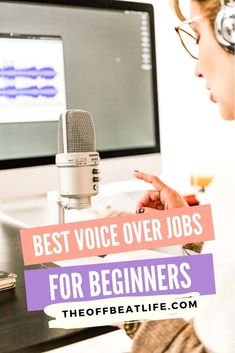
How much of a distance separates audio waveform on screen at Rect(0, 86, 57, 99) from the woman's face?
0.30 meters

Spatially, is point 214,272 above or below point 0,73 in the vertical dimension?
below

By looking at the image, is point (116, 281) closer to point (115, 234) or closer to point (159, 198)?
point (115, 234)

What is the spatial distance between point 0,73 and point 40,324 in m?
0.37

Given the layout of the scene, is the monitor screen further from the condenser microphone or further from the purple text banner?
the purple text banner

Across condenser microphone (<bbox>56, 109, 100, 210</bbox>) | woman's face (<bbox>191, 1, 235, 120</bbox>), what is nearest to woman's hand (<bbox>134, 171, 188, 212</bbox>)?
condenser microphone (<bbox>56, 109, 100, 210</bbox>)

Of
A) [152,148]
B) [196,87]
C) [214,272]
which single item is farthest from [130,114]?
[214,272]

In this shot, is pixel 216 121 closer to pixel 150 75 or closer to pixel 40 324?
pixel 150 75

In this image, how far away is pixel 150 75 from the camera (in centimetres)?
88

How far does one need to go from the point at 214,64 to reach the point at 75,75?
0.32m

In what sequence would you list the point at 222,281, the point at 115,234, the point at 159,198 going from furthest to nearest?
the point at 159,198, the point at 115,234, the point at 222,281

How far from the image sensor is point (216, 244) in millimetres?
470

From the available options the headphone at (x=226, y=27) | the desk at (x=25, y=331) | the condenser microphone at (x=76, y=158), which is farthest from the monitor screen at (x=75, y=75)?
the headphone at (x=226, y=27)

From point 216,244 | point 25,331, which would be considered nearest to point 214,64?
point 216,244

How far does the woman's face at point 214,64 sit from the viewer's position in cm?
49
